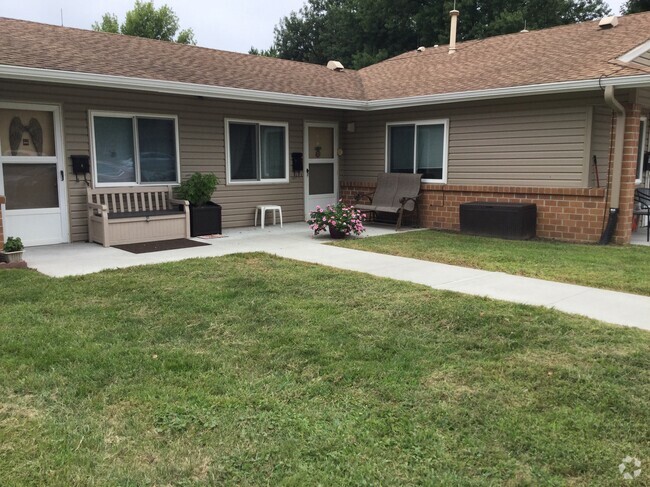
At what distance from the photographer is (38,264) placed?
6.48 m

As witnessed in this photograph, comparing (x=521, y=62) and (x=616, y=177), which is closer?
(x=616, y=177)

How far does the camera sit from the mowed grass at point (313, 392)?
2346mm

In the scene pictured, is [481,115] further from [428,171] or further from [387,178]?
[387,178]

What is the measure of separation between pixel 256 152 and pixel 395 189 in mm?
2715

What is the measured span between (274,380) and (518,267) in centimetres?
401

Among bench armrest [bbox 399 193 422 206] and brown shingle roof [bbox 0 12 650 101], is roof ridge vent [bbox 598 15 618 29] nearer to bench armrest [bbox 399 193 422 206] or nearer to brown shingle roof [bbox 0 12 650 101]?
brown shingle roof [bbox 0 12 650 101]

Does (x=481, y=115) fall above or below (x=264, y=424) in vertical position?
above

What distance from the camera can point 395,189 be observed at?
1051 centimetres

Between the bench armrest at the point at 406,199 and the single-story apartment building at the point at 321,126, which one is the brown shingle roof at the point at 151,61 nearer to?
the single-story apartment building at the point at 321,126

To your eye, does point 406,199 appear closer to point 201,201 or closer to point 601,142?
point 601,142

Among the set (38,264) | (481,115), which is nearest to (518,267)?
(481,115)

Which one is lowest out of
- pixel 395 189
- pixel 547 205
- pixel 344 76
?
pixel 547 205

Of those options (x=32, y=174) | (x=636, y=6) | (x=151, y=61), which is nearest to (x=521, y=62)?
(x=151, y=61)

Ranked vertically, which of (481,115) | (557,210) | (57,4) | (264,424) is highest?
(57,4)
